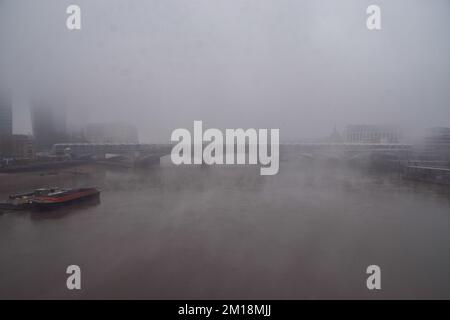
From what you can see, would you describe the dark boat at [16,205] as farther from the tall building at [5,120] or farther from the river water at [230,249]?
the tall building at [5,120]

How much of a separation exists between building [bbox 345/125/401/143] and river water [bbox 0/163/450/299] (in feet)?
47.8

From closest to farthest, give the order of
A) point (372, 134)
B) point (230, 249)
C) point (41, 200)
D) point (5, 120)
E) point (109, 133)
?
point (230, 249)
point (41, 200)
point (5, 120)
point (109, 133)
point (372, 134)

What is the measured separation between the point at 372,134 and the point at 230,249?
2059cm

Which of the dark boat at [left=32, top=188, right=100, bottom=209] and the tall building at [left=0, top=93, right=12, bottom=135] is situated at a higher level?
the tall building at [left=0, top=93, right=12, bottom=135]

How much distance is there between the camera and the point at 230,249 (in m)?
2.71

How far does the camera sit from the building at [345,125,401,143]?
56.8 ft

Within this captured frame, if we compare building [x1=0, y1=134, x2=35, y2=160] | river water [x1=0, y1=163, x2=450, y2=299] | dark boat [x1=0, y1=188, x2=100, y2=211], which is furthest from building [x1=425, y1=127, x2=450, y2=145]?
building [x1=0, y1=134, x2=35, y2=160]

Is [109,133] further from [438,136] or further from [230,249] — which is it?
[438,136]

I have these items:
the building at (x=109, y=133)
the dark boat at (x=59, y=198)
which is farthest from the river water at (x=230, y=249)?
the building at (x=109, y=133)

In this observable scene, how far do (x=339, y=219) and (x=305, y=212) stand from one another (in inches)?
21.6

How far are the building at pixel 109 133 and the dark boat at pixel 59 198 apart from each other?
10.3 m

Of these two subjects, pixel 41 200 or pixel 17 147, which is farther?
pixel 17 147

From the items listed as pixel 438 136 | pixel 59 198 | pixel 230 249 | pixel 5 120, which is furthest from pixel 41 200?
pixel 438 136

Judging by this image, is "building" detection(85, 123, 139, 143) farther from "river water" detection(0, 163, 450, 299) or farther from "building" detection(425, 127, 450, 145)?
"building" detection(425, 127, 450, 145)
